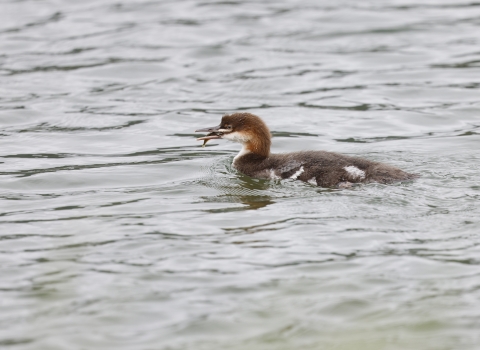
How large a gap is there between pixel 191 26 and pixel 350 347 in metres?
13.2

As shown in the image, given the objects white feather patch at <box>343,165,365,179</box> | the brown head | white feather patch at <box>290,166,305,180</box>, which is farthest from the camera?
the brown head

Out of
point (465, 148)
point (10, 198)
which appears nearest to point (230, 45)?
point (465, 148)

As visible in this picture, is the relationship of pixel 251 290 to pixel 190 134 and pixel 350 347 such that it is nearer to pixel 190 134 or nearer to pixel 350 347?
pixel 350 347

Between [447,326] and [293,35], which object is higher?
[293,35]

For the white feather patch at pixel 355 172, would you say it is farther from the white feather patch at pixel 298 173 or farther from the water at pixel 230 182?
the white feather patch at pixel 298 173

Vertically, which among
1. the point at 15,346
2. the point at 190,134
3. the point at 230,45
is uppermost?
the point at 230,45

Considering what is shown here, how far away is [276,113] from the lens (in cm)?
1330

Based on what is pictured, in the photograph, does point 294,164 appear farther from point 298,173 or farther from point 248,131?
point 248,131

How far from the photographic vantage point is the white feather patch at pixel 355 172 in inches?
355

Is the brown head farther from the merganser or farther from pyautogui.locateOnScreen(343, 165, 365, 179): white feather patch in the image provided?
pyautogui.locateOnScreen(343, 165, 365, 179): white feather patch

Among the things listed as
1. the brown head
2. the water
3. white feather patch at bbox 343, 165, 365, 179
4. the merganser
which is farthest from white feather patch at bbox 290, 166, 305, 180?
the brown head

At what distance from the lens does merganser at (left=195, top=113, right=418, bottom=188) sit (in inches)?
355

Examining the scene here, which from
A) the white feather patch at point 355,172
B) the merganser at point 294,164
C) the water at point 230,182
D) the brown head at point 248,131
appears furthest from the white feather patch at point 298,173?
the brown head at point 248,131

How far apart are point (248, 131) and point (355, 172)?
1426 millimetres
